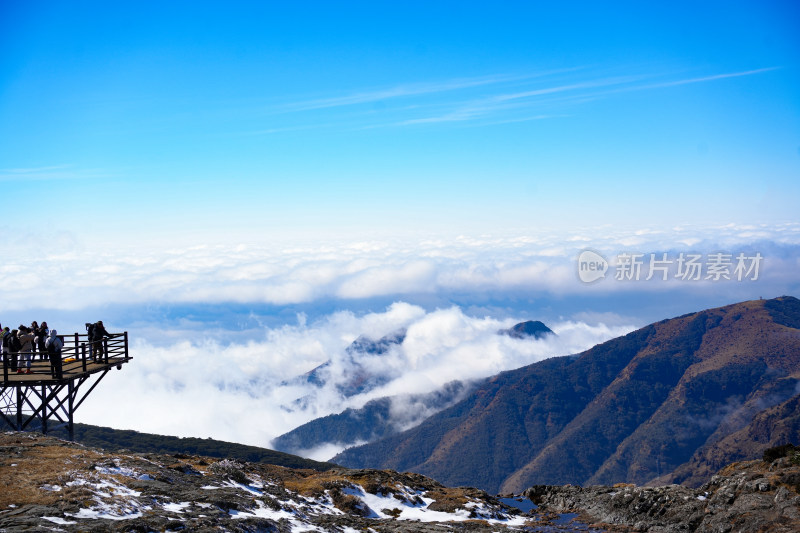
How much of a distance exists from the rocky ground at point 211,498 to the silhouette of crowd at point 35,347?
4499 mm

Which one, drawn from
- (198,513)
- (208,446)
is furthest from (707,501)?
(208,446)

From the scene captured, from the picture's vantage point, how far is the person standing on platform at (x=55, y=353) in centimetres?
3488

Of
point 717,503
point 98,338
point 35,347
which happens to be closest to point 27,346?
point 35,347

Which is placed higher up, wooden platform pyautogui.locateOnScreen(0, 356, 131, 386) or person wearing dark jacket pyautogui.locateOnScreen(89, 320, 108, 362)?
person wearing dark jacket pyautogui.locateOnScreen(89, 320, 108, 362)

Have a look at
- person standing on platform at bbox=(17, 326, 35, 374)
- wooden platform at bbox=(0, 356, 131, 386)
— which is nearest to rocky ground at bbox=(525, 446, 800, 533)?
wooden platform at bbox=(0, 356, 131, 386)

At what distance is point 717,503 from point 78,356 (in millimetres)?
41478

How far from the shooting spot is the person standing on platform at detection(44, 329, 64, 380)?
114 ft

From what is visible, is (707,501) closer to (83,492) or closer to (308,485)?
(308,485)

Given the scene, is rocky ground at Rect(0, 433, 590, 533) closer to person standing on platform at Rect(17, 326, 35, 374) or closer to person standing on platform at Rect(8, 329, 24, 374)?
person standing on platform at Rect(17, 326, 35, 374)

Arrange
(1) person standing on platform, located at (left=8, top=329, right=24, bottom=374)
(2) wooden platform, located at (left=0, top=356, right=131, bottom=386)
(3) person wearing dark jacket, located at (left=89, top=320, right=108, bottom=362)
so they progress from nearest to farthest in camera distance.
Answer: (2) wooden platform, located at (left=0, top=356, right=131, bottom=386) → (1) person standing on platform, located at (left=8, top=329, right=24, bottom=374) → (3) person wearing dark jacket, located at (left=89, top=320, right=108, bottom=362)

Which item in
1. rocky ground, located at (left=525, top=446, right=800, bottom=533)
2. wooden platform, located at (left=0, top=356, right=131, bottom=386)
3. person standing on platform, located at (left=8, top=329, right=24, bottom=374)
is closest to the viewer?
rocky ground, located at (left=525, top=446, right=800, bottom=533)

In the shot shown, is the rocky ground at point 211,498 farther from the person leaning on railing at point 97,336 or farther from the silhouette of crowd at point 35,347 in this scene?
the person leaning on railing at point 97,336

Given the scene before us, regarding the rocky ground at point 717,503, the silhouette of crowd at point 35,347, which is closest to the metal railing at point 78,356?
the silhouette of crowd at point 35,347

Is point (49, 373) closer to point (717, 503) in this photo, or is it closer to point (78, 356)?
point (78, 356)
